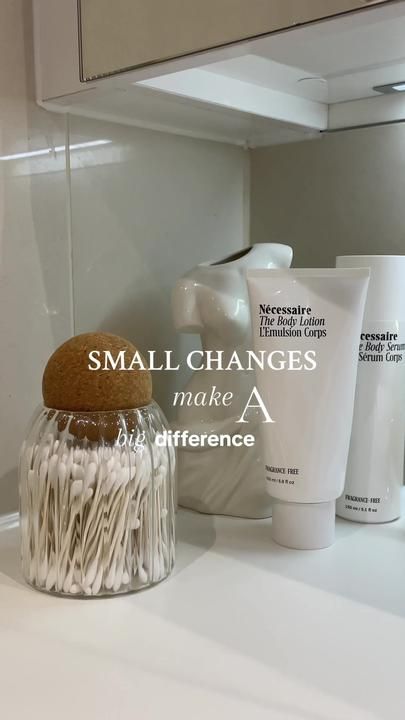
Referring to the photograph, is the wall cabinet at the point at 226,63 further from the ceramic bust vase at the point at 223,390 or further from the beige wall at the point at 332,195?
the ceramic bust vase at the point at 223,390

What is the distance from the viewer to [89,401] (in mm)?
447

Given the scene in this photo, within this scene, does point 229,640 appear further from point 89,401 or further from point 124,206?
point 124,206

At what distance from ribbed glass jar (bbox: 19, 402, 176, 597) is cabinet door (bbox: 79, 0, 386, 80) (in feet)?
0.74

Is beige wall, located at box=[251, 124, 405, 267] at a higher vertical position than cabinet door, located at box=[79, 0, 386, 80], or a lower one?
lower

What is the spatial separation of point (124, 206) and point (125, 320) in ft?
0.32

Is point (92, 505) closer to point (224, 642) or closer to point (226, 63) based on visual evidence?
point (224, 642)

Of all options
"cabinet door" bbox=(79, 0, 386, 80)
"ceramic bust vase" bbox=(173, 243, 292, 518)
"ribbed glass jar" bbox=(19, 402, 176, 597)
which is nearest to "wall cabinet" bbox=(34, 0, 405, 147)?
"cabinet door" bbox=(79, 0, 386, 80)

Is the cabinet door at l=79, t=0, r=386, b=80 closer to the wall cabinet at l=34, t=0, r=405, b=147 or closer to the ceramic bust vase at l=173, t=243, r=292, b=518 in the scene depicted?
the wall cabinet at l=34, t=0, r=405, b=147

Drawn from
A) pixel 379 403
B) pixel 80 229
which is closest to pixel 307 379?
pixel 379 403

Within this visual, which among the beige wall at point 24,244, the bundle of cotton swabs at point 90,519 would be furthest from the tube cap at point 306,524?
the beige wall at point 24,244

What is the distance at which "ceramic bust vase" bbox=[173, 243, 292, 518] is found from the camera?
1.87ft

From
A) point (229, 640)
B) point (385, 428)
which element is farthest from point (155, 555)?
point (385, 428)

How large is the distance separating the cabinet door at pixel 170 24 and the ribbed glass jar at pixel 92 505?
23cm

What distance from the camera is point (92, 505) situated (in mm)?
438
